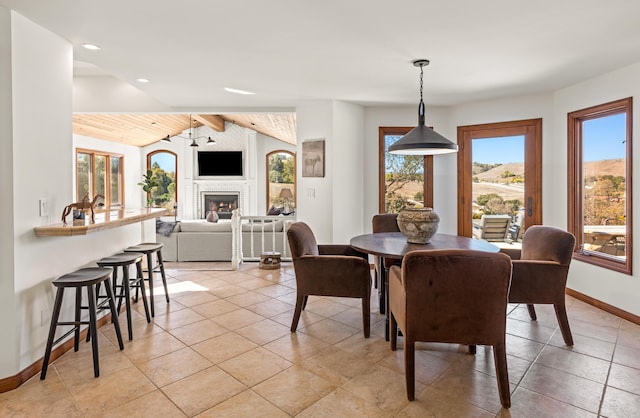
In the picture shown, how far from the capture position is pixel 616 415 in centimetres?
201

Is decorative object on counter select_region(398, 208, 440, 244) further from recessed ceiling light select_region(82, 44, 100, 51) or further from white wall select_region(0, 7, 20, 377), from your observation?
recessed ceiling light select_region(82, 44, 100, 51)

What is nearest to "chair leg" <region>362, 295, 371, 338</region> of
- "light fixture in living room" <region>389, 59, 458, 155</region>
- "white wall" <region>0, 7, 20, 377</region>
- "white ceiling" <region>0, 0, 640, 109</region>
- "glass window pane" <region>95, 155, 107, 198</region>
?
"light fixture in living room" <region>389, 59, 458, 155</region>

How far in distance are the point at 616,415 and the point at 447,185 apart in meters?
3.85

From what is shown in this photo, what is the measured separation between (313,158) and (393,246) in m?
2.58

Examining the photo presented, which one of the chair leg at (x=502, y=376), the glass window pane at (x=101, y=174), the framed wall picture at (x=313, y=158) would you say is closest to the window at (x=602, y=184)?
the chair leg at (x=502, y=376)

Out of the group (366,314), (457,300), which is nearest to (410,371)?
(457,300)

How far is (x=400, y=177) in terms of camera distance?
5.64 metres

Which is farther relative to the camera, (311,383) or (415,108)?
(415,108)

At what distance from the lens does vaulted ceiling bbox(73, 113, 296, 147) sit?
761cm

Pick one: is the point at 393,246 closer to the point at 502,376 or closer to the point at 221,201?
the point at 502,376

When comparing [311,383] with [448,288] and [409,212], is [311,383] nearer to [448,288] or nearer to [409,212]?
[448,288]

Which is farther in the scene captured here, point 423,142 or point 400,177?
point 400,177

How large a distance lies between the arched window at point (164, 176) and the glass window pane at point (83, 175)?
7.43 feet

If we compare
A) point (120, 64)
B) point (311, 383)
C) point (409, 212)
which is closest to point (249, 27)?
point (120, 64)
